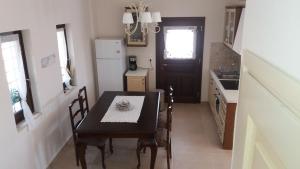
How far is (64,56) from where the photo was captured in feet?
14.6

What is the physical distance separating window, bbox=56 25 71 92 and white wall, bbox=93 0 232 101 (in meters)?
1.37

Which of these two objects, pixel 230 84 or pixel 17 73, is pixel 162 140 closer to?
pixel 230 84

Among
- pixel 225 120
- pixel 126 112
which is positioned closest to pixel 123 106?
pixel 126 112

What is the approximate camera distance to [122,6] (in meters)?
5.48

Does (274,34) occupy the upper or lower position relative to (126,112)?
upper

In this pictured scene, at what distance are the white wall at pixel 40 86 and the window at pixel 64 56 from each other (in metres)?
0.14

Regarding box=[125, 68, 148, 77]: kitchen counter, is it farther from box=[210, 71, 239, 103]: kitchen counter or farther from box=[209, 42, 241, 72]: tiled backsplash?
box=[210, 71, 239, 103]: kitchen counter

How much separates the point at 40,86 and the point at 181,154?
7.85ft

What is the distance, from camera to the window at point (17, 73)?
305 cm

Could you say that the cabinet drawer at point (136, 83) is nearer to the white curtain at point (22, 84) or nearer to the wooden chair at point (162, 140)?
the wooden chair at point (162, 140)

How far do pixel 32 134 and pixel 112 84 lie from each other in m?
2.48

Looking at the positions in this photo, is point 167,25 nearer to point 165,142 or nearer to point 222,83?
point 222,83

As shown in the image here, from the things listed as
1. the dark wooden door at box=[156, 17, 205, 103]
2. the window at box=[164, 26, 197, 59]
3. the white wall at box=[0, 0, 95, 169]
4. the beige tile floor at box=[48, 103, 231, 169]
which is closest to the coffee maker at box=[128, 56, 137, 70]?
the dark wooden door at box=[156, 17, 205, 103]

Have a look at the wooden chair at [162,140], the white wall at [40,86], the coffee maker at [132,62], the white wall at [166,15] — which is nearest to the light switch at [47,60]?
the white wall at [40,86]
